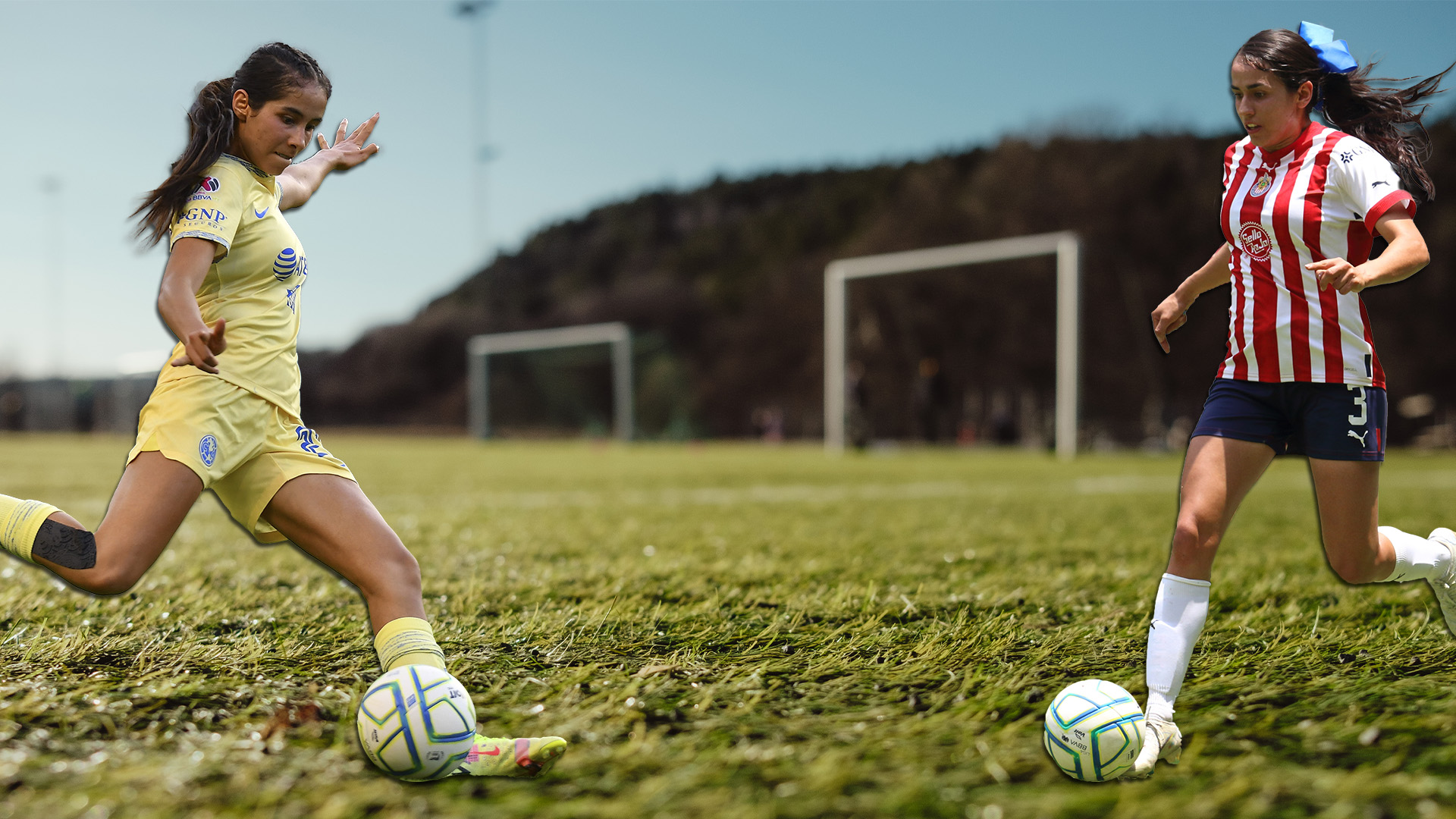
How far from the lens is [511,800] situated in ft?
5.82

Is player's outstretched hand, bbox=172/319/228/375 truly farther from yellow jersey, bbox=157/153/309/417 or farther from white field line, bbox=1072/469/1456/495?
white field line, bbox=1072/469/1456/495

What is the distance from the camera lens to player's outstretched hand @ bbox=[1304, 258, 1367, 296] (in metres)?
2.16

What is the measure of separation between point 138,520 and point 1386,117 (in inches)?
119

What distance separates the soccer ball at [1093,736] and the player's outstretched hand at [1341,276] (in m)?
0.96

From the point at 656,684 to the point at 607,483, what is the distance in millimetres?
8858

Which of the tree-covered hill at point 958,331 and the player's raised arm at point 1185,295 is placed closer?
the player's raised arm at point 1185,295

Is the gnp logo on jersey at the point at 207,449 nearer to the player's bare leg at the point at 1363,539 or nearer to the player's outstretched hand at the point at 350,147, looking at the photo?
the player's outstretched hand at the point at 350,147

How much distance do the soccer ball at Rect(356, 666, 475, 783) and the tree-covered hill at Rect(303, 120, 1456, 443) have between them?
39.4ft

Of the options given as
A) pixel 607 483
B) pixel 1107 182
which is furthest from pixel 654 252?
pixel 607 483

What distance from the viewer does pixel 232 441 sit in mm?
2305

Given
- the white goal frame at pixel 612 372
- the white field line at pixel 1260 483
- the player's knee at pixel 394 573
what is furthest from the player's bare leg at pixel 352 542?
the white goal frame at pixel 612 372

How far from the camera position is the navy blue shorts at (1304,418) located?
2.40 m

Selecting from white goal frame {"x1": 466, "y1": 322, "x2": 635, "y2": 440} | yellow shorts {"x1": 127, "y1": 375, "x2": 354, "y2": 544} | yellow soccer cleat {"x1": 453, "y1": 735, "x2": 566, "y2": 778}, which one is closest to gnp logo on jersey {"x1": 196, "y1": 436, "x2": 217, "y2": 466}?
yellow shorts {"x1": 127, "y1": 375, "x2": 354, "y2": 544}

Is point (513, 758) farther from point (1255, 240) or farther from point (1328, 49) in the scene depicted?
point (1328, 49)
